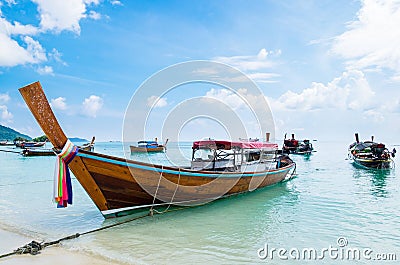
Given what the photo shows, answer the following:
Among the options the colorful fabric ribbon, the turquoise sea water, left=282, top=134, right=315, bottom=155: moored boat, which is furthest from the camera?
left=282, top=134, right=315, bottom=155: moored boat

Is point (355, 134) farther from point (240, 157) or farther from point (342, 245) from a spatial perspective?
point (342, 245)

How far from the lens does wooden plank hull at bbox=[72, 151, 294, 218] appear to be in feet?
23.4

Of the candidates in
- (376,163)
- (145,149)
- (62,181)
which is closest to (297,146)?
(376,163)

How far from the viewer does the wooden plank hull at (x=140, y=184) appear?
23.4ft

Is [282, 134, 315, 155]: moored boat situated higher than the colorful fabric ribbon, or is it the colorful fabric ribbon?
[282, 134, 315, 155]: moored boat

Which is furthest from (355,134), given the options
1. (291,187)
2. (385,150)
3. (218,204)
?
(218,204)

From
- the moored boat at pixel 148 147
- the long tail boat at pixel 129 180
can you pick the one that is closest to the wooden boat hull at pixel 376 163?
the long tail boat at pixel 129 180

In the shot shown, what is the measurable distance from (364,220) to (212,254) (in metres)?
5.98

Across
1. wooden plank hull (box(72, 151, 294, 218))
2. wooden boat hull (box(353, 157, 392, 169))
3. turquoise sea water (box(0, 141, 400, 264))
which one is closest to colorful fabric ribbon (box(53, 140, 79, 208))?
wooden plank hull (box(72, 151, 294, 218))

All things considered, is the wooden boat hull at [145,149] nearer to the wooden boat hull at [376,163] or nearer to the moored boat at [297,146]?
the moored boat at [297,146]

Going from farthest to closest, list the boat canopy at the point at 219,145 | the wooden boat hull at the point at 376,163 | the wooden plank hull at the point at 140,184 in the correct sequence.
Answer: the wooden boat hull at the point at 376,163 < the boat canopy at the point at 219,145 < the wooden plank hull at the point at 140,184

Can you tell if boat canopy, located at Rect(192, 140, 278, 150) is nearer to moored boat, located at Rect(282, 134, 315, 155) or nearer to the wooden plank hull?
the wooden plank hull

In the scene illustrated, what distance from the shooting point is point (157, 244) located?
6.48 metres

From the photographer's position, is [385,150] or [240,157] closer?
[240,157]
